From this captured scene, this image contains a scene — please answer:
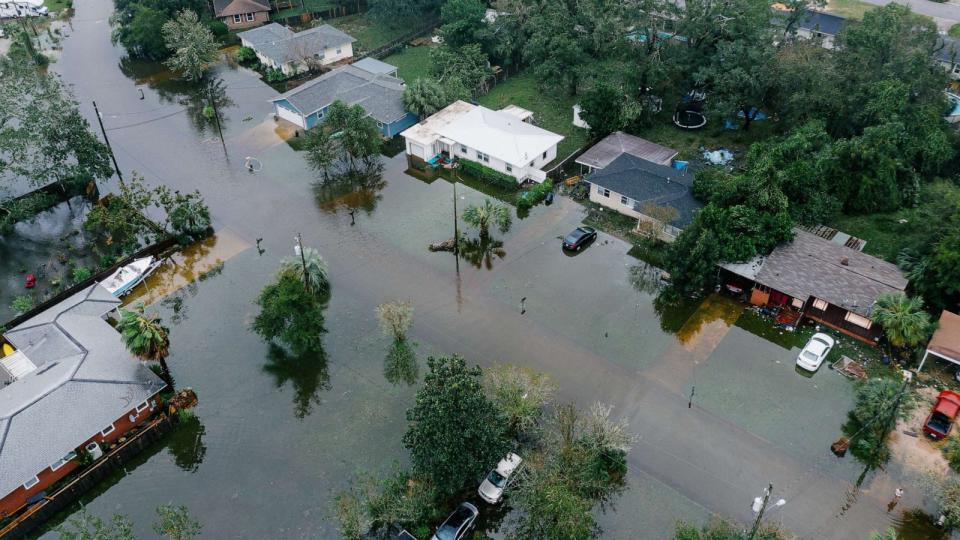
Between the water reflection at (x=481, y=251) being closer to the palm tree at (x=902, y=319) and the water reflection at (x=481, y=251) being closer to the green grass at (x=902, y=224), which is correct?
the palm tree at (x=902, y=319)

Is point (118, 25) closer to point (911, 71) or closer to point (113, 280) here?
point (113, 280)

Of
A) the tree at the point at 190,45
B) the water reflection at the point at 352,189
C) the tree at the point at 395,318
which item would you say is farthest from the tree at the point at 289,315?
the tree at the point at 190,45

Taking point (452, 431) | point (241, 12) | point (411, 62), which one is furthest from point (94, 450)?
Answer: point (241, 12)

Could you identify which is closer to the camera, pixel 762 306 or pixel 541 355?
pixel 541 355

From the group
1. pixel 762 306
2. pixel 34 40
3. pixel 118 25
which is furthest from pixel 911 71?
pixel 34 40

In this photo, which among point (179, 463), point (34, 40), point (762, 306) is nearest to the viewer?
point (179, 463)

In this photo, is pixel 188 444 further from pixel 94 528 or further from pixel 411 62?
pixel 411 62

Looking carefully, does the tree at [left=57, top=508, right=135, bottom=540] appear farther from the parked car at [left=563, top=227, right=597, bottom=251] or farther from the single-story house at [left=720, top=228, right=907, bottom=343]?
the single-story house at [left=720, top=228, right=907, bottom=343]

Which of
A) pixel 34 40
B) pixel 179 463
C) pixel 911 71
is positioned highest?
pixel 911 71
